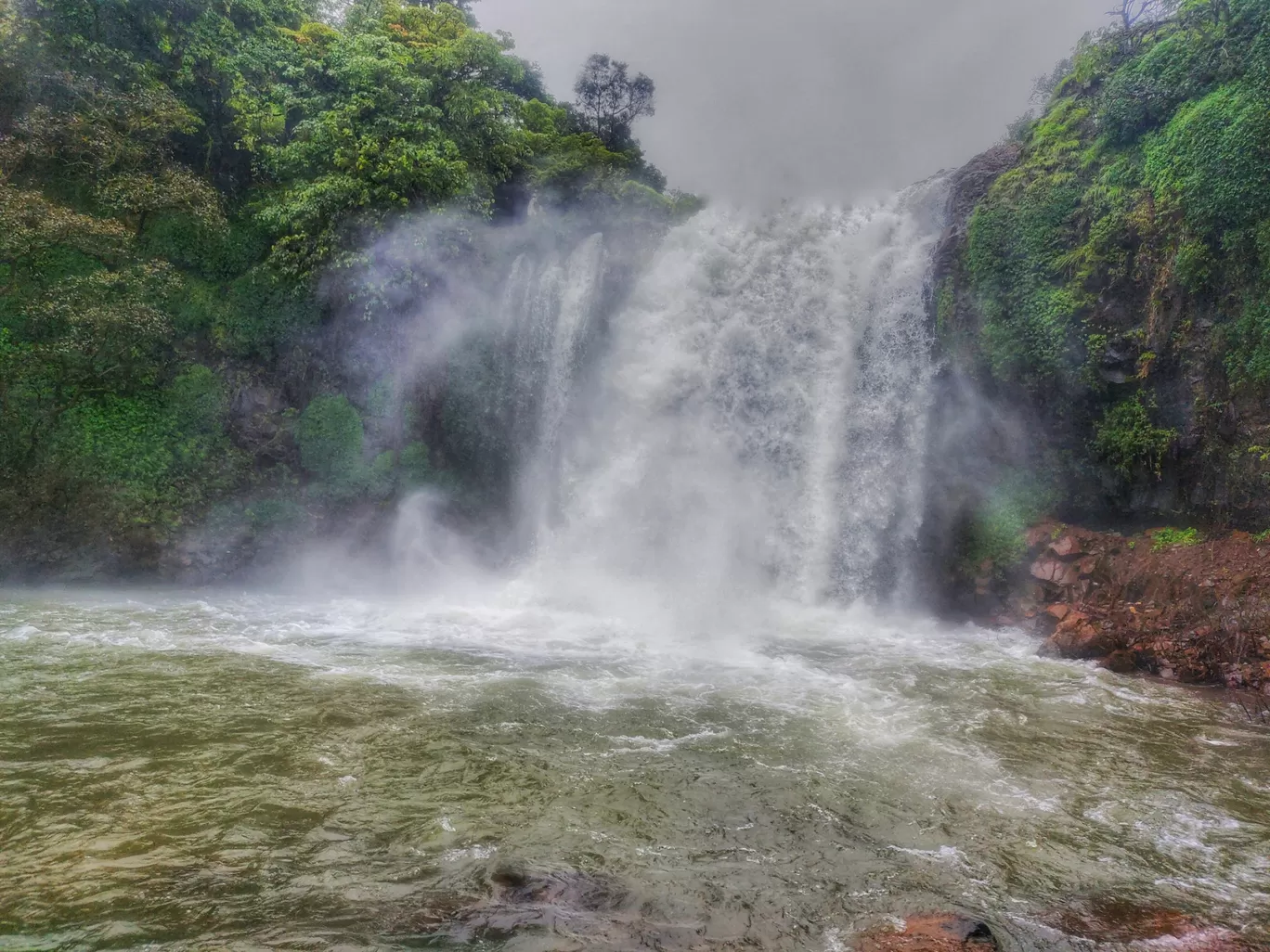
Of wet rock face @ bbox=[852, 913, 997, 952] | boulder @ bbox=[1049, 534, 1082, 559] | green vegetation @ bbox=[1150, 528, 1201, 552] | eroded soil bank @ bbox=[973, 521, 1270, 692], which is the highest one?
green vegetation @ bbox=[1150, 528, 1201, 552]

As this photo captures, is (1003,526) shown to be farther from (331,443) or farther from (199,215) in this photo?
(199,215)

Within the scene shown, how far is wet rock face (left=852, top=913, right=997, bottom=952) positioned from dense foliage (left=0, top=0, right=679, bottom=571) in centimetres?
1539

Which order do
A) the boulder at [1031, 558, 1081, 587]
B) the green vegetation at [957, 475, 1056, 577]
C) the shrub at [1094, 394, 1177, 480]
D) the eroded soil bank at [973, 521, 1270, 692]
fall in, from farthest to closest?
the green vegetation at [957, 475, 1056, 577] → the boulder at [1031, 558, 1081, 587] → the shrub at [1094, 394, 1177, 480] → the eroded soil bank at [973, 521, 1270, 692]

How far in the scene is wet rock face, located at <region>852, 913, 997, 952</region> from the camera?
4.36 meters

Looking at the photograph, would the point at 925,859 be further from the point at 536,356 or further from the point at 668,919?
the point at 536,356

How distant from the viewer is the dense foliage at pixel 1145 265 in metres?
11.9

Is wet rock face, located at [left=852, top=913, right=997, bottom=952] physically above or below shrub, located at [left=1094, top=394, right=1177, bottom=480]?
below

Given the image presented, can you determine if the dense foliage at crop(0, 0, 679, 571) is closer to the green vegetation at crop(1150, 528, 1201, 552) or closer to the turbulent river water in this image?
the turbulent river water

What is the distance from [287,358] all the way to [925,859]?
17.1 metres

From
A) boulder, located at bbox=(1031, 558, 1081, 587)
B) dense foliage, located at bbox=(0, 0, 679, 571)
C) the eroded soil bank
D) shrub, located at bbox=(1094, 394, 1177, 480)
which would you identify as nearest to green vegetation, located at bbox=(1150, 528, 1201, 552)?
the eroded soil bank

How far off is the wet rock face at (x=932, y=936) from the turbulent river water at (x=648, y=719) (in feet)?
0.59

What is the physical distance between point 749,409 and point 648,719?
995 cm

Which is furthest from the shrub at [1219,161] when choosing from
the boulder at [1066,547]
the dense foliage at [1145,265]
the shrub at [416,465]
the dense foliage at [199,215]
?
the shrub at [416,465]

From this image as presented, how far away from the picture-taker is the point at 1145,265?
1327cm
